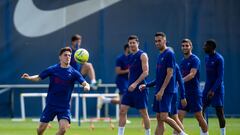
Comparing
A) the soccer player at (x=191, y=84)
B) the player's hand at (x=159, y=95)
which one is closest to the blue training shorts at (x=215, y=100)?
the soccer player at (x=191, y=84)

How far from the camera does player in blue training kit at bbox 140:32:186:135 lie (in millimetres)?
15734

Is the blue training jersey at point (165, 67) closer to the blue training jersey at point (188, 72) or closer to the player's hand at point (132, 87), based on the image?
the player's hand at point (132, 87)

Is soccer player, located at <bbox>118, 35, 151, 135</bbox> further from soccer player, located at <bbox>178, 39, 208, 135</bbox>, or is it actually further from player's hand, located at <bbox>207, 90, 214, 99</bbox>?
player's hand, located at <bbox>207, 90, 214, 99</bbox>

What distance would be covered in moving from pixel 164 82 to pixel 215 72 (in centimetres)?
262

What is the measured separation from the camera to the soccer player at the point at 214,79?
1780 centimetres

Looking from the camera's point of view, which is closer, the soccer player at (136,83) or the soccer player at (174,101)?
the soccer player at (174,101)

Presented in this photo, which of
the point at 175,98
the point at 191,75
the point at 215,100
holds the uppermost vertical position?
the point at 191,75

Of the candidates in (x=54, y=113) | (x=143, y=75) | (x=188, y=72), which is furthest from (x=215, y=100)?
(x=54, y=113)

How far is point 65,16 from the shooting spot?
26703 mm

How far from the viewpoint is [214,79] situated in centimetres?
1802

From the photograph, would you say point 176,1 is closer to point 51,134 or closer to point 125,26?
point 125,26

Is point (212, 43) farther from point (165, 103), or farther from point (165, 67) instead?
point (165, 103)

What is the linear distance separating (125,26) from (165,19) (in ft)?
4.84

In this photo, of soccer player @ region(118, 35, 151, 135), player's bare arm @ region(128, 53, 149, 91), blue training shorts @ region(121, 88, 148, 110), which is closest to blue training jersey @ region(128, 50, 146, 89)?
soccer player @ region(118, 35, 151, 135)
